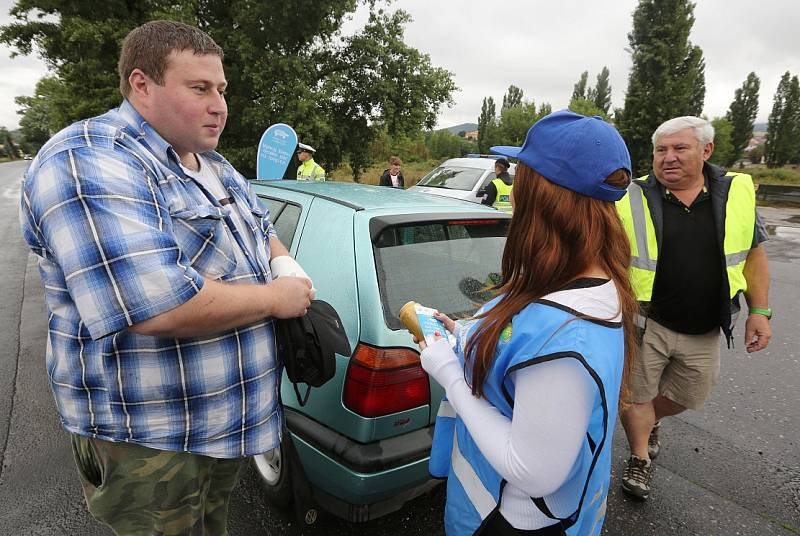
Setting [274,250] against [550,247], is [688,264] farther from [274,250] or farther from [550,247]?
[274,250]

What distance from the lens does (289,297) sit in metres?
1.29

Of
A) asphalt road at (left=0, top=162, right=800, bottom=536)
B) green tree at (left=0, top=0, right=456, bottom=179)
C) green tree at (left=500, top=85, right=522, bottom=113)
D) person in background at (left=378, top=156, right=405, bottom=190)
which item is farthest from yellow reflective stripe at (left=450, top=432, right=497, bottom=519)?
green tree at (left=500, top=85, right=522, bottom=113)

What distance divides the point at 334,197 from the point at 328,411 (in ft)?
3.59

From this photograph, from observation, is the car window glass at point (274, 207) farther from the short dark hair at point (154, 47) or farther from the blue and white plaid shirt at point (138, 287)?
the short dark hair at point (154, 47)

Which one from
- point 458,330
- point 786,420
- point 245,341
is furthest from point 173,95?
point 786,420

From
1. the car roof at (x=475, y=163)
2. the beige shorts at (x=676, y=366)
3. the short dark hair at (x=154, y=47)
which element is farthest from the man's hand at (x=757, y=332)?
the car roof at (x=475, y=163)

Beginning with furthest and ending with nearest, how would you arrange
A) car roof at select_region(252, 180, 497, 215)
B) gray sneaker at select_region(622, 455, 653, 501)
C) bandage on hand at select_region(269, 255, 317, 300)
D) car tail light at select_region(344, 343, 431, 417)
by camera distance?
gray sneaker at select_region(622, 455, 653, 501) < car roof at select_region(252, 180, 497, 215) < car tail light at select_region(344, 343, 431, 417) < bandage on hand at select_region(269, 255, 317, 300)

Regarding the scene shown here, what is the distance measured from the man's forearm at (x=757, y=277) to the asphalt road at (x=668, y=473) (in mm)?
1081

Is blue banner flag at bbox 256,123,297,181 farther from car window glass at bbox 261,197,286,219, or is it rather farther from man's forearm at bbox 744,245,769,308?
man's forearm at bbox 744,245,769,308

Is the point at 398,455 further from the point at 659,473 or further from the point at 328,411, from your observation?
the point at 659,473

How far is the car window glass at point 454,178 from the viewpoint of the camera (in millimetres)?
10172

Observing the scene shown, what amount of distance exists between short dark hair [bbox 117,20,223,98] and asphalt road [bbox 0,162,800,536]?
1.94m

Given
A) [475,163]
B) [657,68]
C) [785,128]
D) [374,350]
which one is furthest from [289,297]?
[785,128]

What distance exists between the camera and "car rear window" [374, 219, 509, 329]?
1.92m
